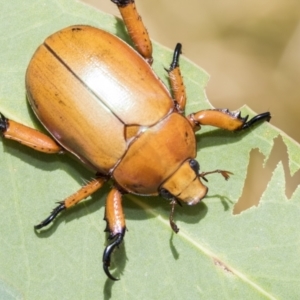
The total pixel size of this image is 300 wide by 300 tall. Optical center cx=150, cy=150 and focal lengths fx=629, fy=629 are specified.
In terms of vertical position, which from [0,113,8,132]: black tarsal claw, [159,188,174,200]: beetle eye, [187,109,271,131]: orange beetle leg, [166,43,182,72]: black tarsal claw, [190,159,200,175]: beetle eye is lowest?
[159,188,174,200]: beetle eye

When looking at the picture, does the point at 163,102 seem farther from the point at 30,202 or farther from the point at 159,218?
the point at 30,202

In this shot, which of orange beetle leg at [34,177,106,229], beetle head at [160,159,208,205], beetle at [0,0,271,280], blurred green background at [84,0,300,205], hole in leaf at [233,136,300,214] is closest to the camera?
beetle at [0,0,271,280]

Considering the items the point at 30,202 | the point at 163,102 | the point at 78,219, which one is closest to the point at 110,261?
the point at 78,219

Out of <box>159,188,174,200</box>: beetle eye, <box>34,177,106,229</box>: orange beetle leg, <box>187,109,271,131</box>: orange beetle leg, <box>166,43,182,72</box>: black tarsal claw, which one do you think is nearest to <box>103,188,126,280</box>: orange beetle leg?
<box>34,177,106,229</box>: orange beetle leg

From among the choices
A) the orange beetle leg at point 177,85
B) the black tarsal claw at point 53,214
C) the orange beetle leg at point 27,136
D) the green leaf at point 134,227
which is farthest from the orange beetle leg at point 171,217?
the orange beetle leg at point 27,136

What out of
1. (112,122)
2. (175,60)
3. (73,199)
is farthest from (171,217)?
(175,60)

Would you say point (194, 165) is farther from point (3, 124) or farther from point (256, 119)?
point (3, 124)

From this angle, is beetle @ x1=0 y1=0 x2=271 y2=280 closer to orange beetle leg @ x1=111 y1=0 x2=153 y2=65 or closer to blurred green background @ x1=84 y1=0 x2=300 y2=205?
orange beetle leg @ x1=111 y1=0 x2=153 y2=65
